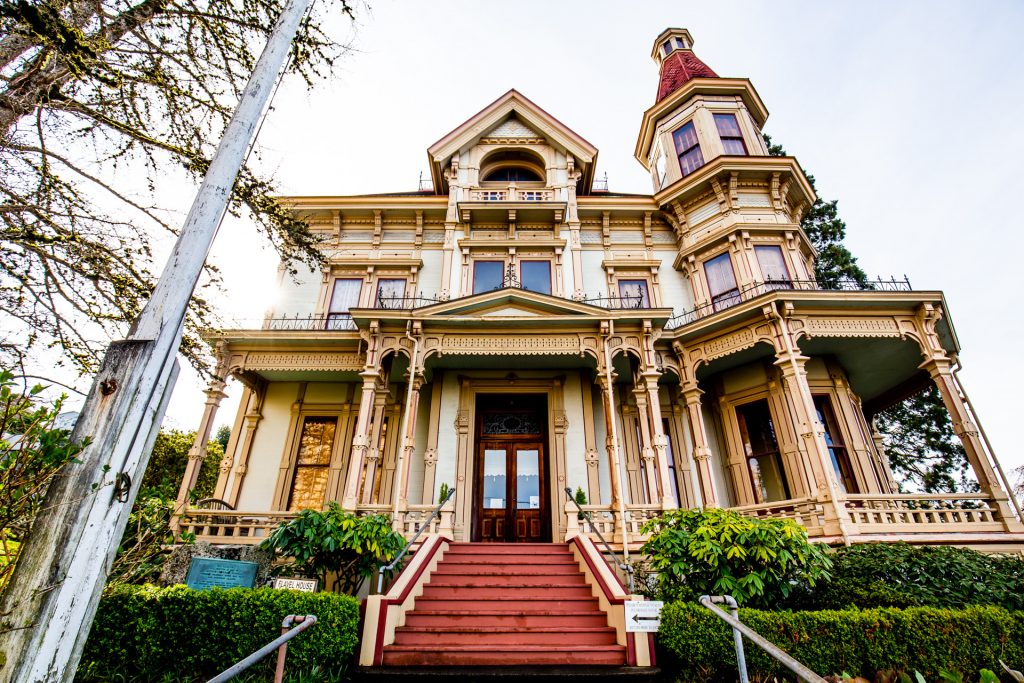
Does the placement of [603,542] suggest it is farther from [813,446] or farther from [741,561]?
[813,446]

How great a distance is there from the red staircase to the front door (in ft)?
6.99

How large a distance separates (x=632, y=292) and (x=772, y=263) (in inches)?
147

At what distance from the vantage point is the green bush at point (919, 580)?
592 cm

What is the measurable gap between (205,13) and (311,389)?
8929 mm

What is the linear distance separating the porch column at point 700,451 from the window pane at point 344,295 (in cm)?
932

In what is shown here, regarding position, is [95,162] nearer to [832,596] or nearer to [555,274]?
[555,274]

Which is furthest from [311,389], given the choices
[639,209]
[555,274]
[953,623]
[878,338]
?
[878,338]

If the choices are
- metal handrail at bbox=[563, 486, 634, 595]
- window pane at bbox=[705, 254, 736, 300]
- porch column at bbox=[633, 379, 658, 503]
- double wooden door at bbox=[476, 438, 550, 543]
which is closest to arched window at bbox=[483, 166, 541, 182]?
window pane at bbox=[705, 254, 736, 300]

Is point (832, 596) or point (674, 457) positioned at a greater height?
point (674, 457)

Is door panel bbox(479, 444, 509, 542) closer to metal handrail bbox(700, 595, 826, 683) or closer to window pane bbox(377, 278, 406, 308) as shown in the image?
window pane bbox(377, 278, 406, 308)

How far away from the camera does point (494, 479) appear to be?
37.4 feet

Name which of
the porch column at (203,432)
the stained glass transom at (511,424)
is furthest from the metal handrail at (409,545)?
the porch column at (203,432)

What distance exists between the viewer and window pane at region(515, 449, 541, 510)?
36.6 ft

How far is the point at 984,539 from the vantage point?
8.07 metres
